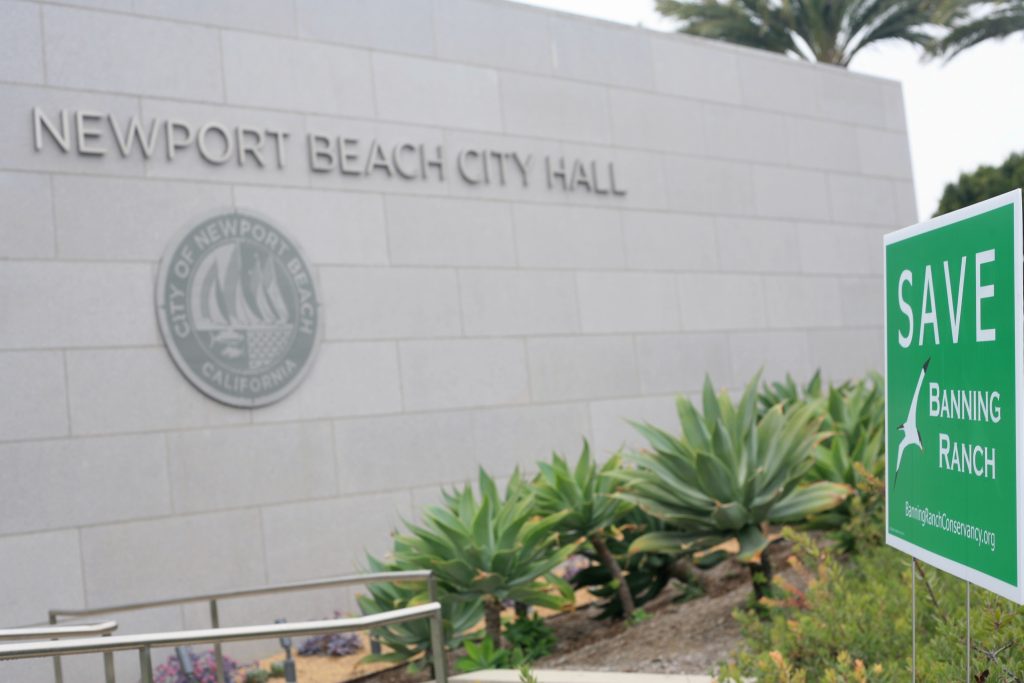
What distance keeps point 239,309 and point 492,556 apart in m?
3.39

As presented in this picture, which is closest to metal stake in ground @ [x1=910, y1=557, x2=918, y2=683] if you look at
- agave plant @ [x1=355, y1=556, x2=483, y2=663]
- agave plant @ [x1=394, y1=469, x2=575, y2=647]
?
agave plant @ [x1=394, y1=469, x2=575, y2=647]

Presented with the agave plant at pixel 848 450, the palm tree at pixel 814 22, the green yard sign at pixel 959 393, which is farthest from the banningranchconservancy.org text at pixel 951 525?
the palm tree at pixel 814 22

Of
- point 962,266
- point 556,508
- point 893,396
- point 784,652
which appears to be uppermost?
point 962,266

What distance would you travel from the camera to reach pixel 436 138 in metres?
9.59

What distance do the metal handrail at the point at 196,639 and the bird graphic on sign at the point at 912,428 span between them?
1.83 metres

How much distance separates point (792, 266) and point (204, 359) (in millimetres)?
6901

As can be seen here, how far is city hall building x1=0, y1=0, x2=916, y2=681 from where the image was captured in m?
7.54

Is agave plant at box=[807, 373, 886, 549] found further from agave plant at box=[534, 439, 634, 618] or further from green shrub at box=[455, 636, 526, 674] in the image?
green shrub at box=[455, 636, 526, 674]

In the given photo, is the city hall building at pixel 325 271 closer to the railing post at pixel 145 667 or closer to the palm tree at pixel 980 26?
the railing post at pixel 145 667

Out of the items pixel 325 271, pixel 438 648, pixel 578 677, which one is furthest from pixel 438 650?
pixel 325 271

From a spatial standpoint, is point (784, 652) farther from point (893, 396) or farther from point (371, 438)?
point (371, 438)

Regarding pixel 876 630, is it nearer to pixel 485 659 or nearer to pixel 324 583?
pixel 485 659

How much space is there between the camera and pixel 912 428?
3309 millimetres

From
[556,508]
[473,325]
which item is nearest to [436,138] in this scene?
[473,325]
